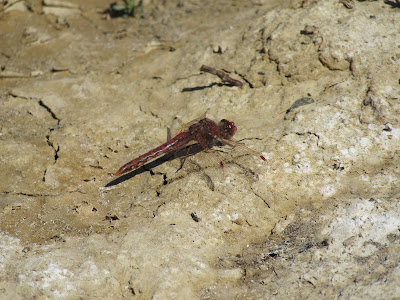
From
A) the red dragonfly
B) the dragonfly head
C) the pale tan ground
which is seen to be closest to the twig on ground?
the pale tan ground

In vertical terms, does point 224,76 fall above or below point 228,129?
above

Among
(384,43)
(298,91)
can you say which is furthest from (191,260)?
(384,43)

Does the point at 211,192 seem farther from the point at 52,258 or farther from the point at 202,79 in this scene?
the point at 202,79

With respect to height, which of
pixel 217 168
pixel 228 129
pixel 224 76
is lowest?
pixel 217 168

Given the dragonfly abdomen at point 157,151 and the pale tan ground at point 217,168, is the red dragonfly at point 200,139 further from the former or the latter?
the pale tan ground at point 217,168

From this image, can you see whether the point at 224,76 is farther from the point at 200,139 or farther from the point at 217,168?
the point at 217,168

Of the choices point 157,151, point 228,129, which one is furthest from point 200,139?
point 157,151

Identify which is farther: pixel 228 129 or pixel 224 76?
pixel 224 76
